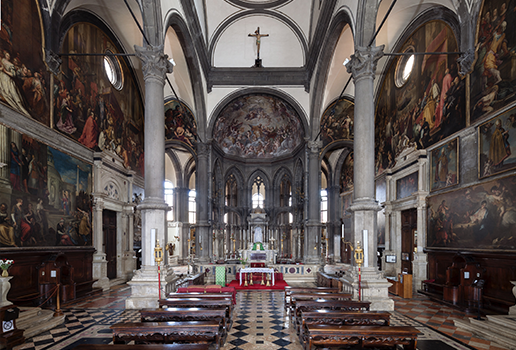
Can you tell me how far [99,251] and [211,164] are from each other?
9732 mm

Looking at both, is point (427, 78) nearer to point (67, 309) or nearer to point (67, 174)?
point (67, 174)

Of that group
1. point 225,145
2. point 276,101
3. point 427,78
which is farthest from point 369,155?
point 225,145

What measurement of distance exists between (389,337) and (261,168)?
2256cm

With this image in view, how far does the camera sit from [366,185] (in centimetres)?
991

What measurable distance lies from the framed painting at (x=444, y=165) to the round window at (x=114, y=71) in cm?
1425

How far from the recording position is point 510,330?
6.93 metres

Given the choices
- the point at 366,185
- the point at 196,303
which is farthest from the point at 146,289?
the point at 366,185

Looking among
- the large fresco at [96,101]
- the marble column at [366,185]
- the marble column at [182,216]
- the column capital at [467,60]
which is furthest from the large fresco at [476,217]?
the marble column at [182,216]

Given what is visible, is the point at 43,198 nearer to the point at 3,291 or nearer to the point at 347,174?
the point at 3,291

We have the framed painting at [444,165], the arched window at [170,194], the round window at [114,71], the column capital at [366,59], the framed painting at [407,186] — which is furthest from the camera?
the arched window at [170,194]

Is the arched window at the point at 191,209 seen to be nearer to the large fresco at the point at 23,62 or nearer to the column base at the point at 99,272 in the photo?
the column base at the point at 99,272

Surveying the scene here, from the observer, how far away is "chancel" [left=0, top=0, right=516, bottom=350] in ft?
26.2

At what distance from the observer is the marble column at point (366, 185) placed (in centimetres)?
927

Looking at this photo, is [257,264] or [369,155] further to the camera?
[257,264]
